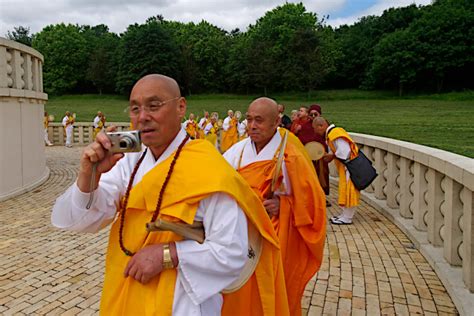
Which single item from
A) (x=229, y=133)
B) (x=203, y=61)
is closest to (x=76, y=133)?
(x=229, y=133)

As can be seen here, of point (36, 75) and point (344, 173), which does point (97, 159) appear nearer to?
point (344, 173)

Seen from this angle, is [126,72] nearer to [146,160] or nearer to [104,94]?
[104,94]

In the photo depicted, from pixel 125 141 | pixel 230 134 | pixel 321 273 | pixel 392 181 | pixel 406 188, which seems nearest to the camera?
pixel 125 141

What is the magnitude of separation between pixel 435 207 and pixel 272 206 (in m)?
3.28

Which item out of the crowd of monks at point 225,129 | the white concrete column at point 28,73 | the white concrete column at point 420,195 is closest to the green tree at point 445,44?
the crowd of monks at point 225,129

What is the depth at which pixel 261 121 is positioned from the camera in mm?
4344

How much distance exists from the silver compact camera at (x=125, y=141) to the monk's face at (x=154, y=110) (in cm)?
21

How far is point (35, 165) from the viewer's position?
12.2m

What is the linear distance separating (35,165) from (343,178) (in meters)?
7.96

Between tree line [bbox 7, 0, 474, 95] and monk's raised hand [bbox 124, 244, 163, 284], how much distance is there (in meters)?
56.1

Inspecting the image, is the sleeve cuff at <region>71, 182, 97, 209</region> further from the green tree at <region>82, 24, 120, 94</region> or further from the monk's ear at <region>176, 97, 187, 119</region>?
the green tree at <region>82, 24, 120, 94</region>

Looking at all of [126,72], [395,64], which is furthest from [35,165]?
[126,72]

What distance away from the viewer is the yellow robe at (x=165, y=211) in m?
2.18

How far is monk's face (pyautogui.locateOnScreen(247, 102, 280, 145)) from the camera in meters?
4.33
